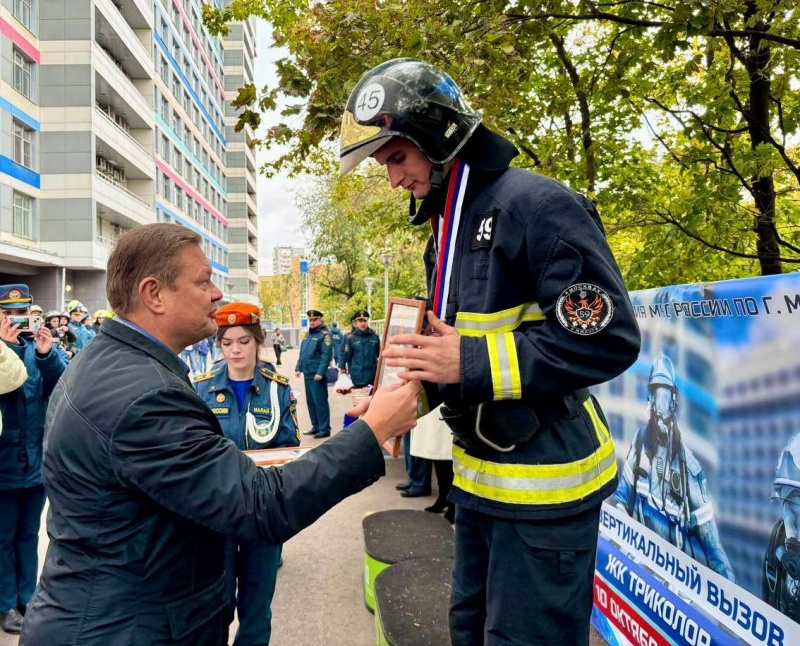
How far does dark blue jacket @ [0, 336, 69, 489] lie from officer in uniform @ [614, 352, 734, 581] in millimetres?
3957

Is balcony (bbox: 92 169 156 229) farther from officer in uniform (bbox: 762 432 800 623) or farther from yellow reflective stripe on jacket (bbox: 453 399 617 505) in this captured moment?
officer in uniform (bbox: 762 432 800 623)

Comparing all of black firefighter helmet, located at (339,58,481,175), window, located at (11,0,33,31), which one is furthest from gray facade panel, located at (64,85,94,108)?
black firefighter helmet, located at (339,58,481,175)

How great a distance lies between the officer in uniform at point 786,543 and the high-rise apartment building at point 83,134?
25941 mm

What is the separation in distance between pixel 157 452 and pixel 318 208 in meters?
26.8

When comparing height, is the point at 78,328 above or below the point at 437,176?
below

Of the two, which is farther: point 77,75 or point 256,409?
point 77,75

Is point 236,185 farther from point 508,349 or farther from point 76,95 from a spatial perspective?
point 508,349

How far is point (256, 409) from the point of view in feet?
12.3

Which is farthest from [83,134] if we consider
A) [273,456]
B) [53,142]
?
[273,456]

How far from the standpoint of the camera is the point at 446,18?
17.3 ft

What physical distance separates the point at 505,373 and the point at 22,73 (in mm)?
31441

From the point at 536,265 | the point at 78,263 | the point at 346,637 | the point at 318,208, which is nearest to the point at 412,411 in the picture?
the point at 536,265

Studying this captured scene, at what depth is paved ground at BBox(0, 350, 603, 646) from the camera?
3814 mm

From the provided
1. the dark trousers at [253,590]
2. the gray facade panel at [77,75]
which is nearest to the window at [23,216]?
the gray facade panel at [77,75]
